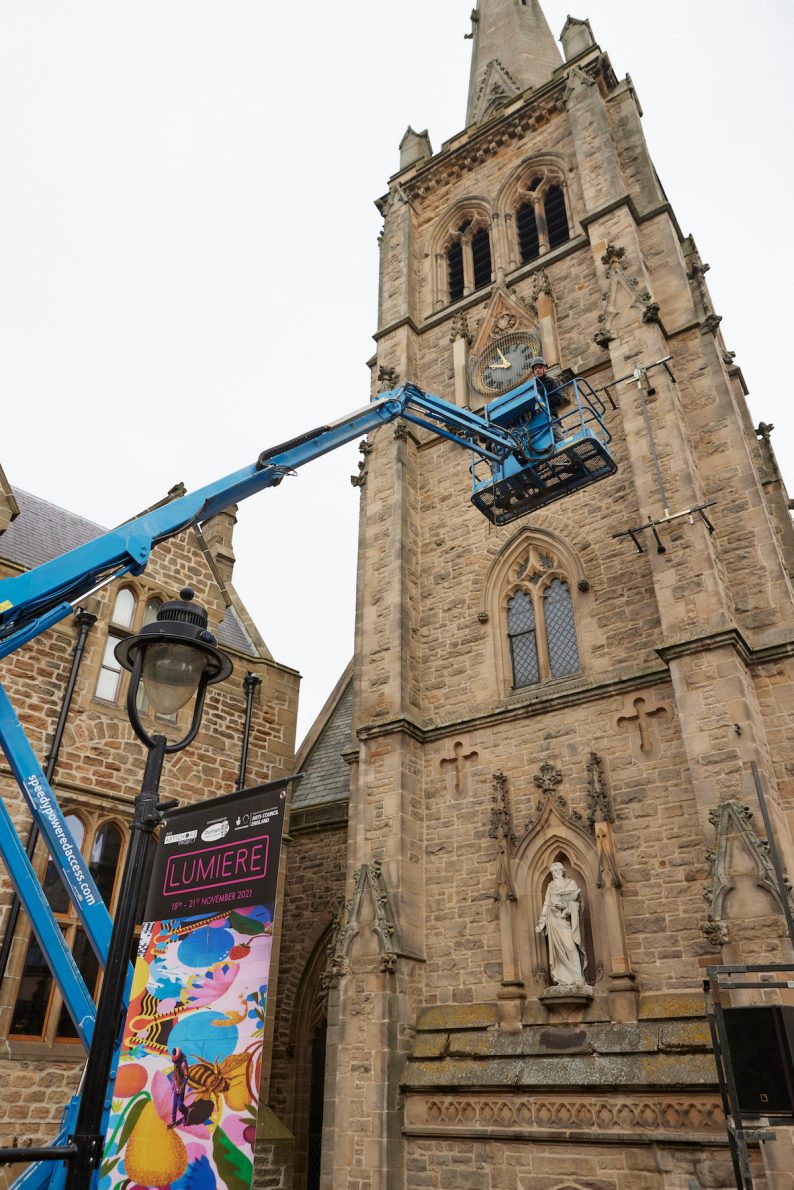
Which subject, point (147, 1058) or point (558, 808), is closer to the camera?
point (147, 1058)

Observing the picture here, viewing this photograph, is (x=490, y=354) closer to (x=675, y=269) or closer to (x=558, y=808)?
(x=675, y=269)

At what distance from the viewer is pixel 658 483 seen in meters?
13.0

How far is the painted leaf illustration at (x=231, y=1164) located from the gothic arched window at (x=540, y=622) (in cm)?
962

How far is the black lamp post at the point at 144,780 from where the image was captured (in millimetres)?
4117

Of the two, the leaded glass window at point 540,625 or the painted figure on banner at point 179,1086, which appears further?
the leaded glass window at point 540,625

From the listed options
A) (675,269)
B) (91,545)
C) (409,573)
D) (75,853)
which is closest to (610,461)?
(409,573)

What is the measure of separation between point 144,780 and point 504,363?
1487 centimetres

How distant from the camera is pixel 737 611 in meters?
12.5

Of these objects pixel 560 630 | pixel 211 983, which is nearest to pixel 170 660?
pixel 211 983

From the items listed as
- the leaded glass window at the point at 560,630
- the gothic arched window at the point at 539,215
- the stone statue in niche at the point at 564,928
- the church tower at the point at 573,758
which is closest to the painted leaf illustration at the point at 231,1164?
the church tower at the point at 573,758

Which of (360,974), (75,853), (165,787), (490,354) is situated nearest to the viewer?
(75,853)

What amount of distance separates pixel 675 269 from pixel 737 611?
306 inches

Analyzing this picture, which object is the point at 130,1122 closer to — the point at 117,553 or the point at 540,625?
the point at 117,553

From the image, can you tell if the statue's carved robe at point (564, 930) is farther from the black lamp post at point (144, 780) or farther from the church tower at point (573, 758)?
the black lamp post at point (144, 780)
